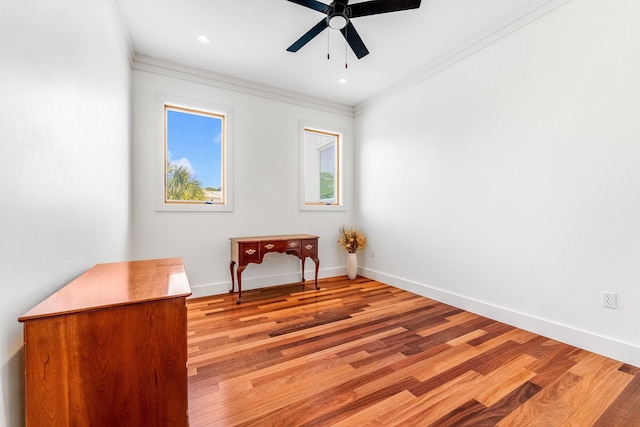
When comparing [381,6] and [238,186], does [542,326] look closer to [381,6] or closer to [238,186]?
[381,6]

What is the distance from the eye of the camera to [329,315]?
108 inches

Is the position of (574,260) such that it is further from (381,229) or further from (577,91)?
(381,229)

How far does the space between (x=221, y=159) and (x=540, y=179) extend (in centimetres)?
348

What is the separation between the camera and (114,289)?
1.10 m

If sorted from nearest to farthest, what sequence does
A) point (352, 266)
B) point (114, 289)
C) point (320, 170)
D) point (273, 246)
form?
point (114, 289) < point (273, 246) < point (352, 266) < point (320, 170)

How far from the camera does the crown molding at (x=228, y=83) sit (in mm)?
3068

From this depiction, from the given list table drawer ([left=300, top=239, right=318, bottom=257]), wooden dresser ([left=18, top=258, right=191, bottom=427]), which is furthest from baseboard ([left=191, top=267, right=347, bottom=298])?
wooden dresser ([left=18, top=258, right=191, bottom=427])

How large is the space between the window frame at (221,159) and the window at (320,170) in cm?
107

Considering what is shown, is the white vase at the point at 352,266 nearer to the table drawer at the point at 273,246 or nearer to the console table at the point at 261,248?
the console table at the point at 261,248

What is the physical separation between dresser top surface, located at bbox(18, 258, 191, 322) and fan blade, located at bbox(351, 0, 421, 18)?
222 cm

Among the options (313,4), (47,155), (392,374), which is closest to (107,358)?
(47,155)

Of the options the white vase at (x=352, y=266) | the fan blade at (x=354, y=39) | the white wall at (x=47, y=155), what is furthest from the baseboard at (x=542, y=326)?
the white wall at (x=47, y=155)

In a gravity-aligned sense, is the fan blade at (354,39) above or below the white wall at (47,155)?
above

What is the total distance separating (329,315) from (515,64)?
2.97 m
